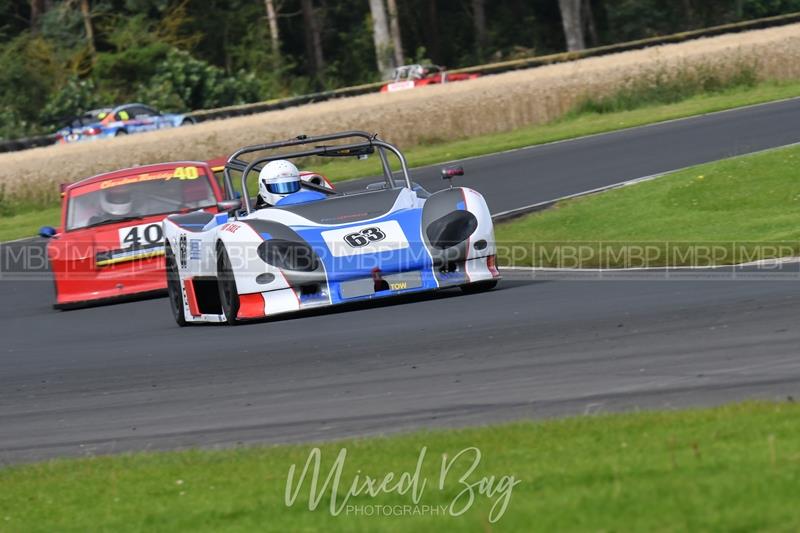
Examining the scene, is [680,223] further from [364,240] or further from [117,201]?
[117,201]

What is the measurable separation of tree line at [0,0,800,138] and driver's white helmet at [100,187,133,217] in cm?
3350

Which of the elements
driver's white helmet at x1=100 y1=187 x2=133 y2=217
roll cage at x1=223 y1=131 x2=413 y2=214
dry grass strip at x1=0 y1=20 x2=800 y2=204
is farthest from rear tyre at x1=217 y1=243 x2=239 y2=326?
dry grass strip at x1=0 y1=20 x2=800 y2=204

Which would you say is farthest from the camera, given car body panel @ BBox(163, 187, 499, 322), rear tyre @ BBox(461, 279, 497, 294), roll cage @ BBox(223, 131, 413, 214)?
roll cage @ BBox(223, 131, 413, 214)

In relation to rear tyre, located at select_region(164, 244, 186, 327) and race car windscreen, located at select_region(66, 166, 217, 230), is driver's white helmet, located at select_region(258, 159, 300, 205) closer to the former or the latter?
rear tyre, located at select_region(164, 244, 186, 327)

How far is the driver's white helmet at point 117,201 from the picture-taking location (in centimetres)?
1568

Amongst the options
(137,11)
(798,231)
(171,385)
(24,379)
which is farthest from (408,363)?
(137,11)

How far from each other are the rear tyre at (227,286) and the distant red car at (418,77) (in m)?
32.6

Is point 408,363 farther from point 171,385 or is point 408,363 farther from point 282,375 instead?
point 171,385

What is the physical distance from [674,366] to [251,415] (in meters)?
2.14

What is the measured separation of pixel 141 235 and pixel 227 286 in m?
3.67

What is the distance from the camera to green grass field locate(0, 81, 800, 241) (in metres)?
28.2

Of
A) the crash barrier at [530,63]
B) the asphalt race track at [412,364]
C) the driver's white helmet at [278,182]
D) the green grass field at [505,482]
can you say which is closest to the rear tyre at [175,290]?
the asphalt race track at [412,364]

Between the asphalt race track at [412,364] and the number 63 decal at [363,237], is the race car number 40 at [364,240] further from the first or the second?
the asphalt race track at [412,364]

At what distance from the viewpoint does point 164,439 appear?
7.27m
